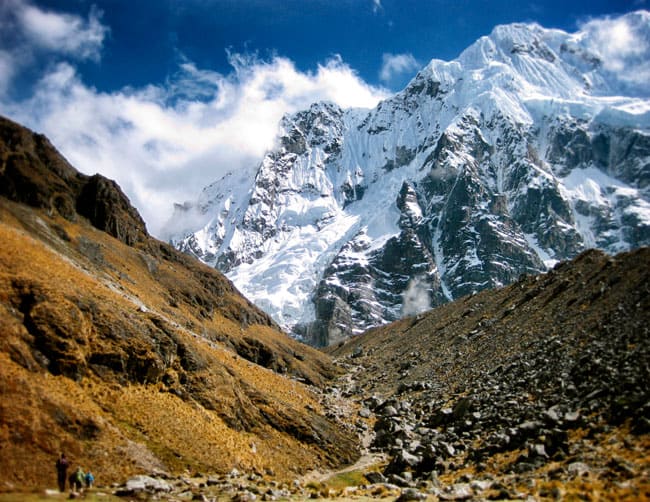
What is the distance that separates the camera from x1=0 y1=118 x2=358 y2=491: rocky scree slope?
26.7 m

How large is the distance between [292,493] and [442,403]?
28.6 metres

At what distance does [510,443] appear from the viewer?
32875mm

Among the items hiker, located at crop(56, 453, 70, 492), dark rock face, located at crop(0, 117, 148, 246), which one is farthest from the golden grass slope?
dark rock face, located at crop(0, 117, 148, 246)

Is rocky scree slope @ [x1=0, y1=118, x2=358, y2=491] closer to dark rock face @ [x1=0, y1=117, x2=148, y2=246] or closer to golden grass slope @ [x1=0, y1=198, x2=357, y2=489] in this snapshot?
golden grass slope @ [x1=0, y1=198, x2=357, y2=489]

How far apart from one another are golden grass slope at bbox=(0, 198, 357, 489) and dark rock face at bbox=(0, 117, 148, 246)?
4.82 metres

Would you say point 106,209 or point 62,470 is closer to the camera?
point 62,470

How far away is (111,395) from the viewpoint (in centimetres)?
3209

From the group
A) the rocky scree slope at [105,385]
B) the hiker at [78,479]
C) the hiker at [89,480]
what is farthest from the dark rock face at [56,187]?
the hiker at [78,479]

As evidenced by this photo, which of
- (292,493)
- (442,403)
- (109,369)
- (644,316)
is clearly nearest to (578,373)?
(644,316)

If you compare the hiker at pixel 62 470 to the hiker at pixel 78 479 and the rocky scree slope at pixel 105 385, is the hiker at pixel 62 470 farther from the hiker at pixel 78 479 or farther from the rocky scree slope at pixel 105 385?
the rocky scree slope at pixel 105 385

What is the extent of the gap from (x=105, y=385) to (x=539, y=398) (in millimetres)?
30486

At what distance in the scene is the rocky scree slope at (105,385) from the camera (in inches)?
1050

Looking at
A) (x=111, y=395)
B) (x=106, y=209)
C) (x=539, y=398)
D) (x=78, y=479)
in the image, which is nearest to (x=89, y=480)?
(x=78, y=479)

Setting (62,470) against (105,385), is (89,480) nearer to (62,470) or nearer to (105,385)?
(62,470)
